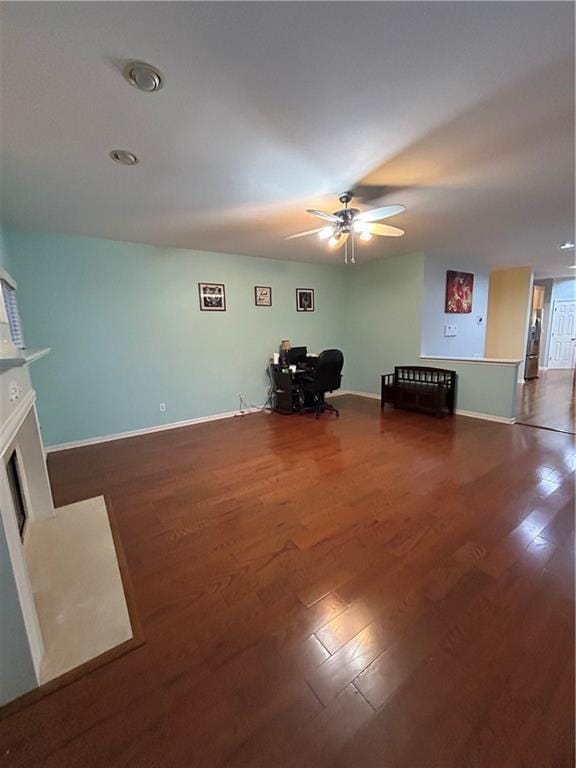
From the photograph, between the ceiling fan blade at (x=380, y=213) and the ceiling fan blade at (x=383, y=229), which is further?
the ceiling fan blade at (x=383, y=229)

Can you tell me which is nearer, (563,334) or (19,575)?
(19,575)

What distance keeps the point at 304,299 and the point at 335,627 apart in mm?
4852

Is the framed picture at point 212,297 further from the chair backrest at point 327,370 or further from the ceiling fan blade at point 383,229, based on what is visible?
the ceiling fan blade at point 383,229

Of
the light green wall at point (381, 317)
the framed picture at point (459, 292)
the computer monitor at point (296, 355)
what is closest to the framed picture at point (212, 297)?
the computer monitor at point (296, 355)

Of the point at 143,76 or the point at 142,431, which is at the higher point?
the point at 143,76

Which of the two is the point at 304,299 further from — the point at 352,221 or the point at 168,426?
the point at 168,426

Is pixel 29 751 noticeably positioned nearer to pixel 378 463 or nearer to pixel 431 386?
pixel 378 463

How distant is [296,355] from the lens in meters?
5.24

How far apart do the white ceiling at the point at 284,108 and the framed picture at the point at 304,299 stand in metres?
2.46

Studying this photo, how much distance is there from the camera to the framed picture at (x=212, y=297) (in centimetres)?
440

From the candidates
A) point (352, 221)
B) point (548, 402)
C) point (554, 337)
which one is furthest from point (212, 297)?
point (554, 337)

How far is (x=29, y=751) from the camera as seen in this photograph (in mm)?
1014

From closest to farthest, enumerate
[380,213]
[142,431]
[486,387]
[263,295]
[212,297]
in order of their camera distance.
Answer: [380,213]
[142,431]
[486,387]
[212,297]
[263,295]

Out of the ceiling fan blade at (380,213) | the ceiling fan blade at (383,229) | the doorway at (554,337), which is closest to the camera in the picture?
the ceiling fan blade at (380,213)
